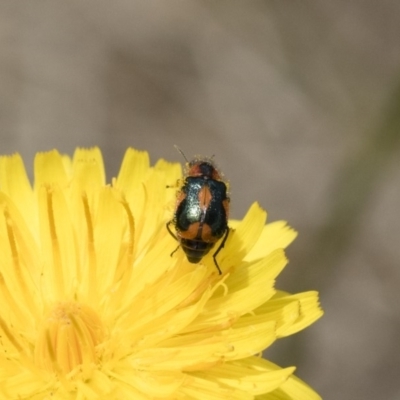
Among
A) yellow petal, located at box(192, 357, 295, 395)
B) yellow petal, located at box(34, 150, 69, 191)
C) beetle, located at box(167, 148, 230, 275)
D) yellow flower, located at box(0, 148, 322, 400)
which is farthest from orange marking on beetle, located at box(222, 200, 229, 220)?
yellow petal, located at box(34, 150, 69, 191)

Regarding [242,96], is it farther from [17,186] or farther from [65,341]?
[65,341]

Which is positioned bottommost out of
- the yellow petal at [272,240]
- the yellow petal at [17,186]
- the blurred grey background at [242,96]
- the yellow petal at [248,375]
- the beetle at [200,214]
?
the yellow petal at [248,375]

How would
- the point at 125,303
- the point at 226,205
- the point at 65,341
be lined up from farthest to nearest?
the point at 125,303
the point at 65,341
the point at 226,205

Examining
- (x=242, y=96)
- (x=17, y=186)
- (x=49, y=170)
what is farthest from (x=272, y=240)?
(x=242, y=96)

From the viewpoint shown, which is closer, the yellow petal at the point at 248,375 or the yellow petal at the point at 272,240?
the yellow petal at the point at 248,375

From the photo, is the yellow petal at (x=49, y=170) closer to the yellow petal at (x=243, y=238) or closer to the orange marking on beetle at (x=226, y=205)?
the yellow petal at (x=243, y=238)

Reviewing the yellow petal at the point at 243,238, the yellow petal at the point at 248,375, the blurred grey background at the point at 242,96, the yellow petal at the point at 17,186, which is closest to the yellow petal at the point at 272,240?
the yellow petal at the point at 243,238
